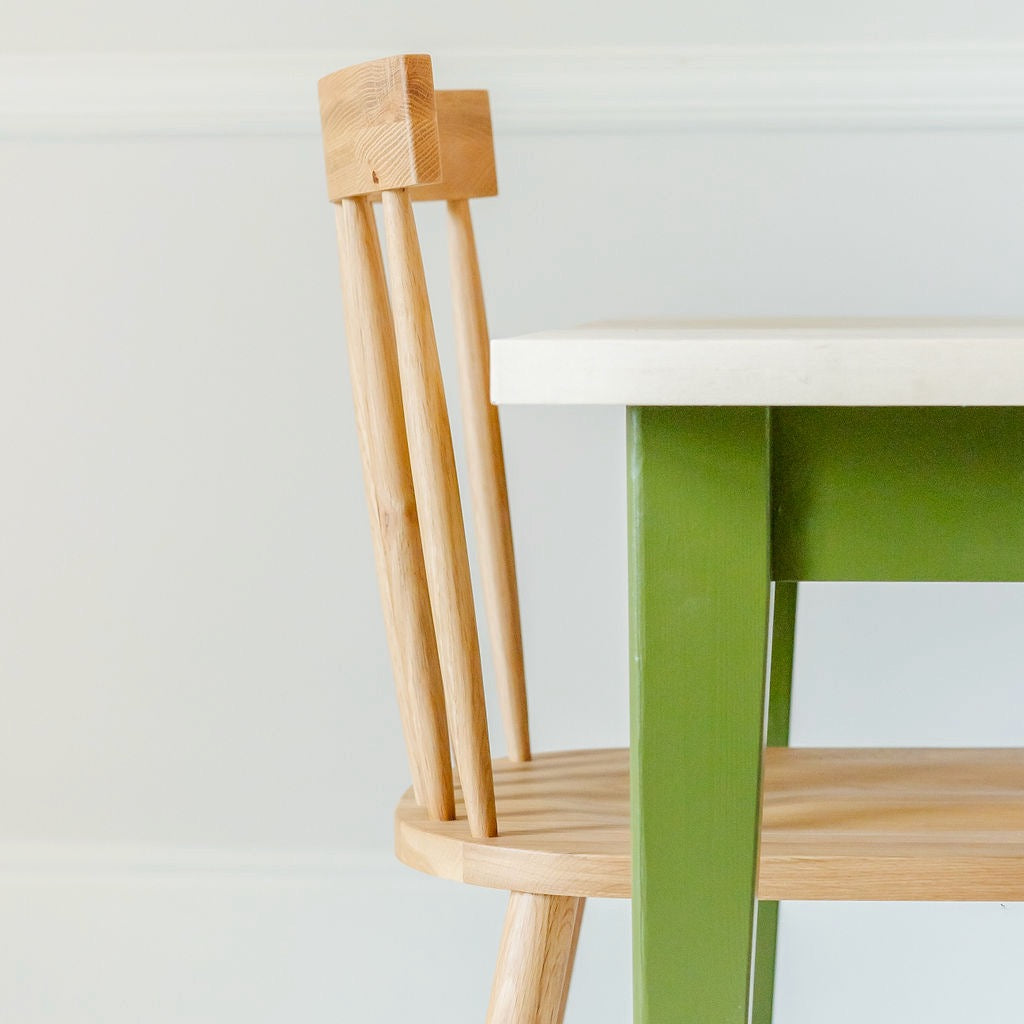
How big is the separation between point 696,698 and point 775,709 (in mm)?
557

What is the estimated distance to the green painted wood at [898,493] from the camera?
1.45 ft

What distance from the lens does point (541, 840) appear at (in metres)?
0.62

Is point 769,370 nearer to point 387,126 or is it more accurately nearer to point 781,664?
point 387,126

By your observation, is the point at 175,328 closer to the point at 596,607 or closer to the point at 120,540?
the point at 120,540

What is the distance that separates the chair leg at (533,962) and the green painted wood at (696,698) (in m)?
0.14

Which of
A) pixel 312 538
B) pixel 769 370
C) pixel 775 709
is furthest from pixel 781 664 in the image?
pixel 769 370

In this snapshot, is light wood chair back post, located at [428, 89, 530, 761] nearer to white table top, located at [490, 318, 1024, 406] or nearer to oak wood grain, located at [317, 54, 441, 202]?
oak wood grain, located at [317, 54, 441, 202]

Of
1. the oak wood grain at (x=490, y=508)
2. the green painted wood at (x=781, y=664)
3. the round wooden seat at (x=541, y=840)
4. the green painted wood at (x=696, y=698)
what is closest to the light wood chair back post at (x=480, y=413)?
the oak wood grain at (x=490, y=508)

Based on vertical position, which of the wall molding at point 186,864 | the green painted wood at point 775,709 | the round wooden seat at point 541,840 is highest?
the round wooden seat at point 541,840

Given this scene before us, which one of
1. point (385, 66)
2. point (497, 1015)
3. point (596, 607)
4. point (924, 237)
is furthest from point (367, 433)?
point (924, 237)

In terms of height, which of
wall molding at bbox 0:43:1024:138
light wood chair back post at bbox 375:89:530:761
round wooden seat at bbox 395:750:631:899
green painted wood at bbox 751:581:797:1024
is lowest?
green painted wood at bbox 751:581:797:1024

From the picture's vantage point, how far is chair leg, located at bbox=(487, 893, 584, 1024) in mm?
604

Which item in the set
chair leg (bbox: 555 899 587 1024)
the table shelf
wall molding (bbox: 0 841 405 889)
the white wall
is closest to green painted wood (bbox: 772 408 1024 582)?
the table shelf

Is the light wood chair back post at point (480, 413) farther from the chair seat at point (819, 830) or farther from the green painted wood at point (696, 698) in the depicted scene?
the green painted wood at point (696, 698)
